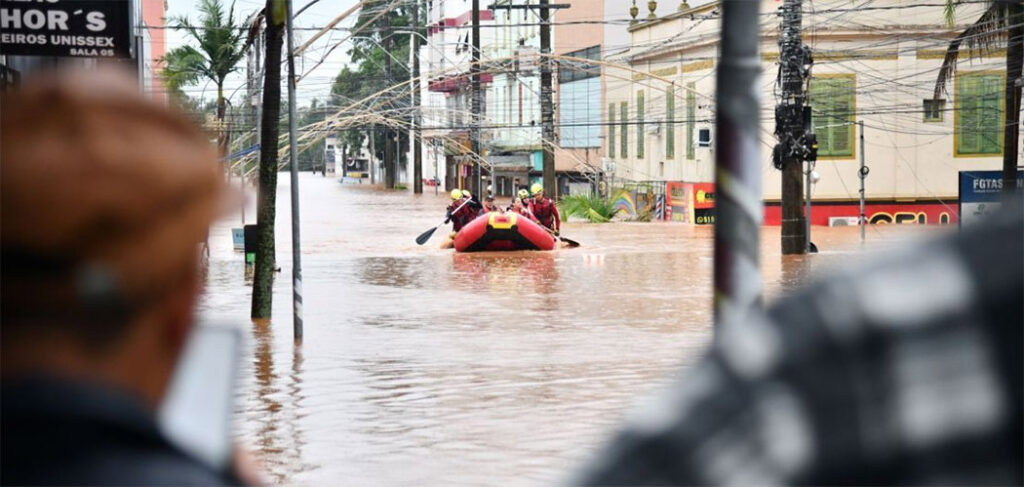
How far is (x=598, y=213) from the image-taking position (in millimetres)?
53000

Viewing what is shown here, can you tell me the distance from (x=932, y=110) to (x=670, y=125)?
10785mm

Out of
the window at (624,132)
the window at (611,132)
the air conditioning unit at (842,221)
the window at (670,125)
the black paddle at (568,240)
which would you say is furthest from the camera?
the window at (611,132)

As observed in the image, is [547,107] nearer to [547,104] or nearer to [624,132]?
[547,104]

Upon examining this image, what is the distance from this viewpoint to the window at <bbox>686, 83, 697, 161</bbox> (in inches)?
2005

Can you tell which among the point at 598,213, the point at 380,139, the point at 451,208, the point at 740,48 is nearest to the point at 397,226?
the point at 598,213

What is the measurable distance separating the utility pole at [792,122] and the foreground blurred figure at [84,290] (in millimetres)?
33655

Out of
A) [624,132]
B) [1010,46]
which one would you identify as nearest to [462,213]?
[1010,46]

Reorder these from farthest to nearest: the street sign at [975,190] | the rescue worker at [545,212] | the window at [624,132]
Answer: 1. the window at [624,132]
2. the rescue worker at [545,212]
3. the street sign at [975,190]

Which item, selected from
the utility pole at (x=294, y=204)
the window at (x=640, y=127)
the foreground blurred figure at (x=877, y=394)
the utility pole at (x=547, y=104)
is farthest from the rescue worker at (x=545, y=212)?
the foreground blurred figure at (x=877, y=394)

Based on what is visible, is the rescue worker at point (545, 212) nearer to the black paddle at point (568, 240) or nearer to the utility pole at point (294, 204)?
the black paddle at point (568, 240)

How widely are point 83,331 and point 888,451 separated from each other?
1.92 ft

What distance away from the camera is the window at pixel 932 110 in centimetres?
4550

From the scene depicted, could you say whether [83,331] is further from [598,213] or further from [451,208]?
[598,213]

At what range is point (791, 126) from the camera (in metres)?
35.7
